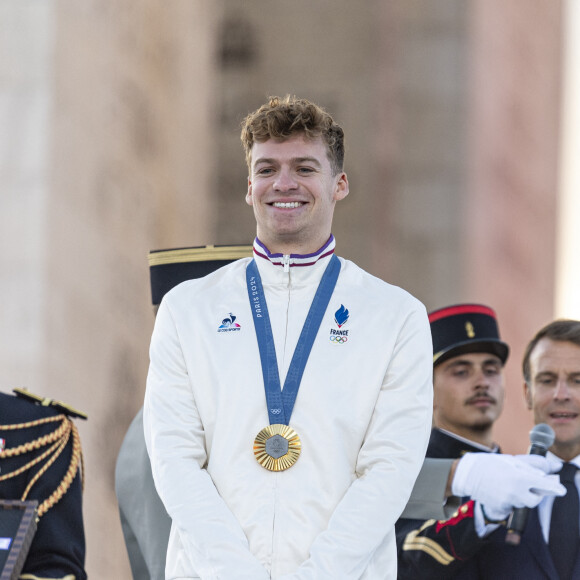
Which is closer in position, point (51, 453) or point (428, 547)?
point (51, 453)

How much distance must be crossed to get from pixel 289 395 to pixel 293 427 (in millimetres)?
79

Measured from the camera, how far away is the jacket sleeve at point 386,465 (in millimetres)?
3057

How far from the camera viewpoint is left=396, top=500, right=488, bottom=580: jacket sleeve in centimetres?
408

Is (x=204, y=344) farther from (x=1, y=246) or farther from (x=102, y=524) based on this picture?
(x=102, y=524)

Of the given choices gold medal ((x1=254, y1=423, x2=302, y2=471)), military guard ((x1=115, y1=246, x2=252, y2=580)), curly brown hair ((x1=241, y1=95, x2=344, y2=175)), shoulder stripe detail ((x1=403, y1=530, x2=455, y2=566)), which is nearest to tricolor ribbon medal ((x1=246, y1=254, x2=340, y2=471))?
gold medal ((x1=254, y1=423, x2=302, y2=471))

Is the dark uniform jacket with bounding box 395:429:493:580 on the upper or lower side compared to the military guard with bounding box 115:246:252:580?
lower

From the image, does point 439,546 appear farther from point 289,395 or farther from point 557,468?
point 289,395

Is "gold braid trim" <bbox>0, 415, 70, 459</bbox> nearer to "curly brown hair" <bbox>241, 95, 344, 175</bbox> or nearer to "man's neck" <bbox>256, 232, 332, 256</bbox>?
"man's neck" <bbox>256, 232, 332, 256</bbox>

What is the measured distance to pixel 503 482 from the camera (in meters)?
3.89

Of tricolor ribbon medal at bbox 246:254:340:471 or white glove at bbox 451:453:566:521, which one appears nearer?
tricolor ribbon medal at bbox 246:254:340:471

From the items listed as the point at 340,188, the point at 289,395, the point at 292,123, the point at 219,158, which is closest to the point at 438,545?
the point at 289,395

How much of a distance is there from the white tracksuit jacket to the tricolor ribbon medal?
20 millimetres

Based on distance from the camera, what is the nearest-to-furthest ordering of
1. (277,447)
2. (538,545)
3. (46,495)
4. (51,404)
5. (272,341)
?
(277,447) → (272,341) → (46,495) → (51,404) → (538,545)

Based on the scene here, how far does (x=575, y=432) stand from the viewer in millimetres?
4352
